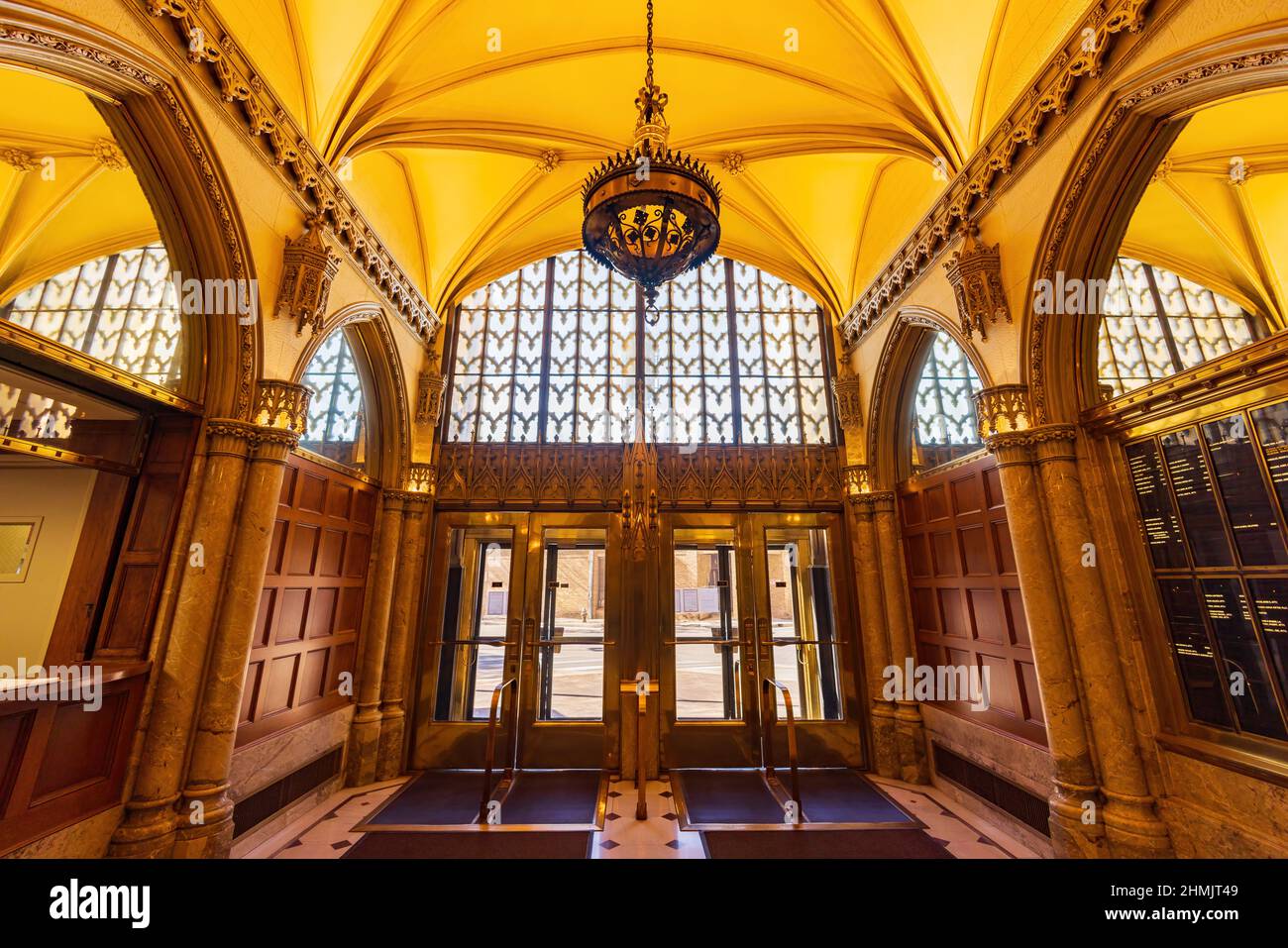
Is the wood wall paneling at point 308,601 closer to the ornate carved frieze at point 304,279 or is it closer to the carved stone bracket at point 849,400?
the ornate carved frieze at point 304,279

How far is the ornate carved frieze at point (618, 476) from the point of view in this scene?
669 centimetres

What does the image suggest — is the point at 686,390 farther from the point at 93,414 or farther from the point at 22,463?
the point at 22,463

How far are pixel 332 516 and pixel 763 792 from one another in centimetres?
537

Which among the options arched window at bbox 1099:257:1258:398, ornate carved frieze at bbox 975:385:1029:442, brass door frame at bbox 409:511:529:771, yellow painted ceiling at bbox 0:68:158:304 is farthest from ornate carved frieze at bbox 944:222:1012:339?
yellow painted ceiling at bbox 0:68:158:304

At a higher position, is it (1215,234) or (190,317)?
(1215,234)

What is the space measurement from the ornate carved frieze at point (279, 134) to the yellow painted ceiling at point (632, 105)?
243 mm

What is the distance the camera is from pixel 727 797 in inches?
204

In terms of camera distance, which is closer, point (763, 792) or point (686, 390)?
point (763, 792)

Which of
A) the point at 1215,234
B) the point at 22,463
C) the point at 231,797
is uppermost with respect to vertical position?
the point at 1215,234

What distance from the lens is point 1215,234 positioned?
189 inches

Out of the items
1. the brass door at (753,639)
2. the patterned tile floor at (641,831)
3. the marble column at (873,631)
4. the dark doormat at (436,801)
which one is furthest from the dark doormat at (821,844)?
the dark doormat at (436,801)
